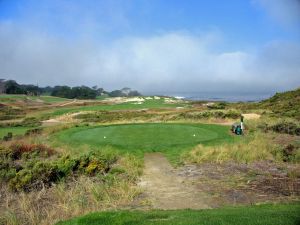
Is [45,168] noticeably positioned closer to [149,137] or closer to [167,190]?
[167,190]

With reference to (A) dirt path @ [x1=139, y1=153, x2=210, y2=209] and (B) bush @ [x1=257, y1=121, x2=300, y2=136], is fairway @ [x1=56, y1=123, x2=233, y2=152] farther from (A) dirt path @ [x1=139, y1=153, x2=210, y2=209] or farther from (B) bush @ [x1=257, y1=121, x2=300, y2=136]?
(B) bush @ [x1=257, y1=121, x2=300, y2=136]

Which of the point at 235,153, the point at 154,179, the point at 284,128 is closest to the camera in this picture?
the point at 154,179

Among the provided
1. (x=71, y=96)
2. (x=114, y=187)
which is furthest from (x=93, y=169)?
(x=71, y=96)

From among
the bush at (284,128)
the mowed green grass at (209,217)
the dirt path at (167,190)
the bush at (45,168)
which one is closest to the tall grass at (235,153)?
the dirt path at (167,190)

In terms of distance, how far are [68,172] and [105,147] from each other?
3.40m

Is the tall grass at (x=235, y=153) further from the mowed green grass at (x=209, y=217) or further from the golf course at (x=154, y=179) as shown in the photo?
the mowed green grass at (x=209, y=217)

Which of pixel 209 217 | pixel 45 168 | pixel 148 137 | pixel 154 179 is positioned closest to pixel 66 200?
pixel 45 168

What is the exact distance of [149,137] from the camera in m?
17.0

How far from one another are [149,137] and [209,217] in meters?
10.6

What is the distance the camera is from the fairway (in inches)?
607

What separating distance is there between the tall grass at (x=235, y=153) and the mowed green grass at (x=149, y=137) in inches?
39.6

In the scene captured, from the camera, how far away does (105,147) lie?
15.0 meters

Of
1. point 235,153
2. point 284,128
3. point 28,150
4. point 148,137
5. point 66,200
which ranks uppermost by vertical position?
point 284,128

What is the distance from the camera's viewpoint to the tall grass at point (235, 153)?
1312cm
